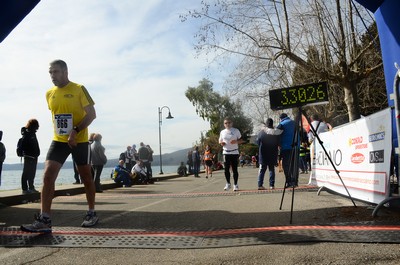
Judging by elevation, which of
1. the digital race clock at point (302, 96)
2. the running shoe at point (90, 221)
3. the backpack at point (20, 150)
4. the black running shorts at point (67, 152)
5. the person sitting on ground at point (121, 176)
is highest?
the digital race clock at point (302, 96)

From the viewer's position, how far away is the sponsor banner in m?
5.30

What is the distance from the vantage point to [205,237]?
4.23m

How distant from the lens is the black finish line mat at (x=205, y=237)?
3.86 m

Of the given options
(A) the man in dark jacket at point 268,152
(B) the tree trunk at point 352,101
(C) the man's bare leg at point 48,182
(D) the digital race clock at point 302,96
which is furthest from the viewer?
(B) the tree trunk at point 352,101

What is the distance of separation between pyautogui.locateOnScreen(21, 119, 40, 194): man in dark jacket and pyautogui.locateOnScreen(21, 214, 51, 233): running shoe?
595cm

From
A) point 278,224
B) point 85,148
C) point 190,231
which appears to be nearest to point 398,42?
point 278,224

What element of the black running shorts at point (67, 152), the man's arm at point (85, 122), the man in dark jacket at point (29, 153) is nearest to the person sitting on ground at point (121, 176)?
the man in dark jacket at point (29, 153)

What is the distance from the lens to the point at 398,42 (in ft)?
20.0

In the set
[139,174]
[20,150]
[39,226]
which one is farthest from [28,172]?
[139,174]

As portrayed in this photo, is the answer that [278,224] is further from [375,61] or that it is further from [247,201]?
[375,61]

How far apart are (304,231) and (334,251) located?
33.0 inches

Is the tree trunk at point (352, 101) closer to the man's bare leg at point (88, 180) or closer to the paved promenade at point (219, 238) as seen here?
the paved promenade at point (219, 238)

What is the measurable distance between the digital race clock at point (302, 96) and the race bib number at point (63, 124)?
2.81 metres

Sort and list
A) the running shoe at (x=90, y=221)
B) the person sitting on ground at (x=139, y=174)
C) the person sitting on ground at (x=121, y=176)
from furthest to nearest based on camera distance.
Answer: the person sitting on ground at (x=139, y=174) < the person sitting on ground at (x=121, y=176) < the running shoe at (x=90, y=221)
